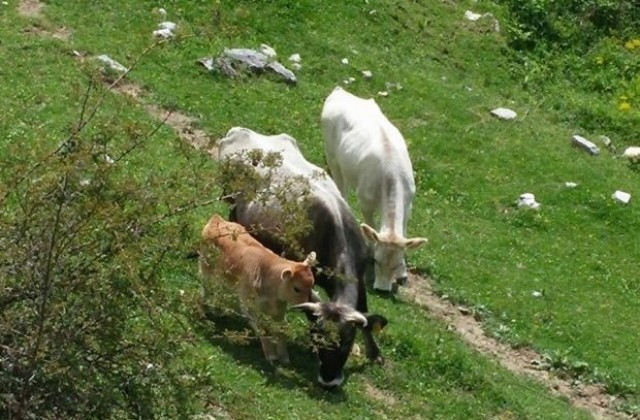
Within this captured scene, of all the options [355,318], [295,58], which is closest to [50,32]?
[295,58]

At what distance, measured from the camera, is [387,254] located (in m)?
18.5

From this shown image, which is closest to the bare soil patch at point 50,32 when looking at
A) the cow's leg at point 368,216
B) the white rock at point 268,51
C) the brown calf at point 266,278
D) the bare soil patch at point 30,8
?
the bare soil patch at point 30,8

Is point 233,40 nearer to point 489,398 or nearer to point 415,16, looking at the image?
point 415,16

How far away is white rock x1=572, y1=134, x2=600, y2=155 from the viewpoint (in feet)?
91.6

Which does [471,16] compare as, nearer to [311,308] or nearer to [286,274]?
[311,308]

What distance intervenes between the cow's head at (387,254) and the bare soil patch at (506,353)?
2.40 ft

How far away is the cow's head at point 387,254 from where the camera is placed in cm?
1845

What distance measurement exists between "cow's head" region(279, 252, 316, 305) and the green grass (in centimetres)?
96

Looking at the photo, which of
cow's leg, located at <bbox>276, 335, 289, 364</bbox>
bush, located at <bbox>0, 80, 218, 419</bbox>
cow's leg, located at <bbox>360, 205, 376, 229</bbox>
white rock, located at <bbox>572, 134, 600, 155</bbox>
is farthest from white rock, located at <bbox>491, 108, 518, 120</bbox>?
bush, located at <bbox>0, 80, 218, 419</bbox>

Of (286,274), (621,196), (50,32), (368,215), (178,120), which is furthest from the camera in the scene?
(50,32)

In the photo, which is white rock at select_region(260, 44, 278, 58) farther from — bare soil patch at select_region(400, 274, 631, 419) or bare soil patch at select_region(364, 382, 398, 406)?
bare soil patch at select_region(364, 382, 398, 406)

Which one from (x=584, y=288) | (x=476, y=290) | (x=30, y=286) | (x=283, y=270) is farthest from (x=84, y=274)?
(x=584, y=288)

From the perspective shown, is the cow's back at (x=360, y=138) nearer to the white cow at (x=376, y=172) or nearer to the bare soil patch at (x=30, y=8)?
the white cow at (x=376, y=172)

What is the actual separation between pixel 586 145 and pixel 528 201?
4.03 metres
